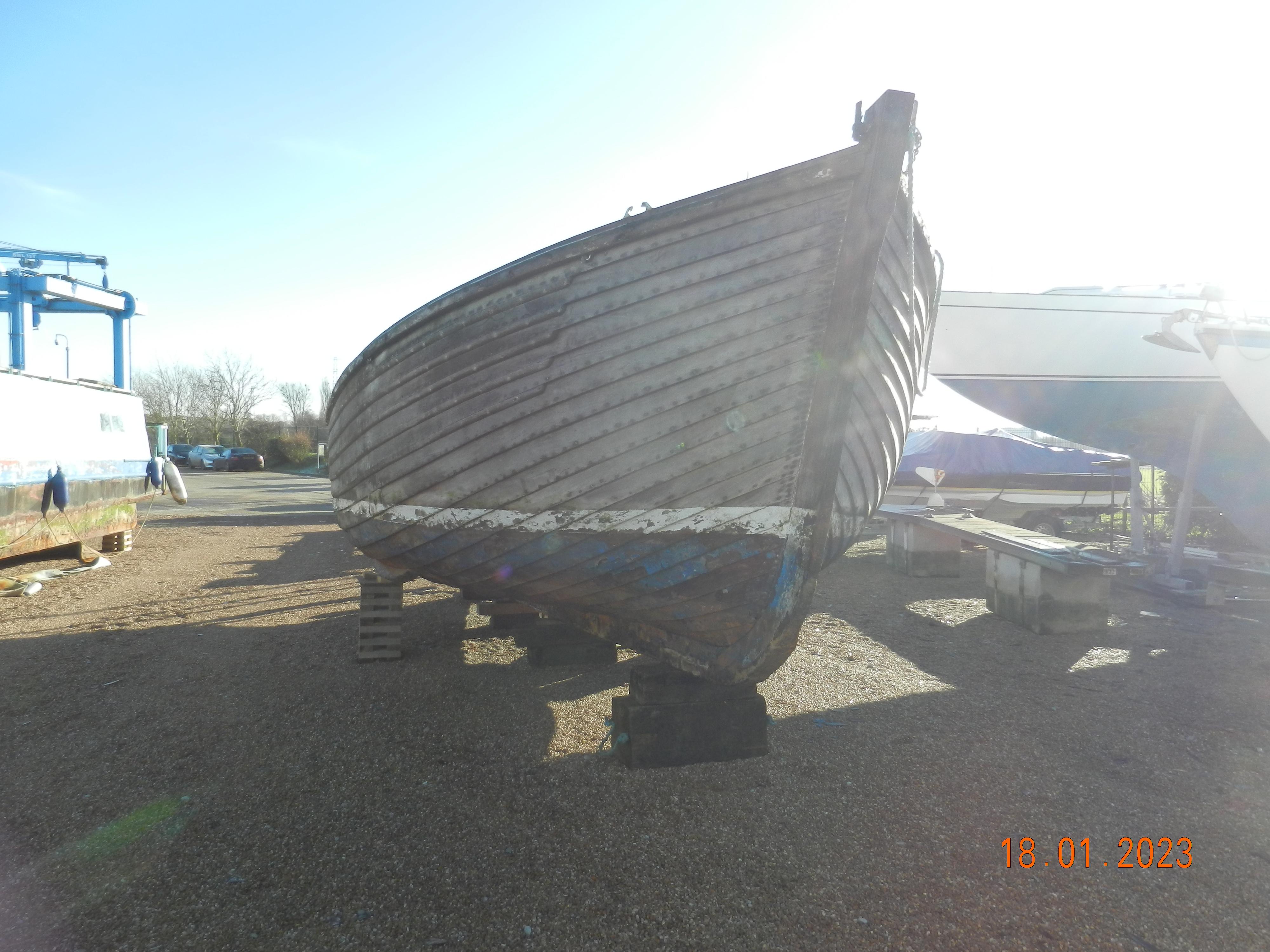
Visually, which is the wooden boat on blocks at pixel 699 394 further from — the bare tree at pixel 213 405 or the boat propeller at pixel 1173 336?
the bare tree at pixel 213 405

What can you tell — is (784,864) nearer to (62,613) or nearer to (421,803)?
(421,803)

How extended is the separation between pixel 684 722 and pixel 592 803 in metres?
0.55

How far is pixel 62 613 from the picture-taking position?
593 cm

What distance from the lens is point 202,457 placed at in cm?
3541

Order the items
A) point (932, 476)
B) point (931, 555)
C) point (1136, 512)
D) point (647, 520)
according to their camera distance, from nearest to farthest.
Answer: point (647, 520) → point (1136, 512) → point (931, 555) → point (932, 476)

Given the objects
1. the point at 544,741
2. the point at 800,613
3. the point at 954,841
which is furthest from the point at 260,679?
the point at 954,841

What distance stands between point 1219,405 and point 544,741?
8607 millimetres

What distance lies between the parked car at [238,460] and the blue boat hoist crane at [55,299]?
2482cm

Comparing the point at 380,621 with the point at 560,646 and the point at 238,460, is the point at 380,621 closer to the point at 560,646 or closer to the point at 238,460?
the point at 560,646

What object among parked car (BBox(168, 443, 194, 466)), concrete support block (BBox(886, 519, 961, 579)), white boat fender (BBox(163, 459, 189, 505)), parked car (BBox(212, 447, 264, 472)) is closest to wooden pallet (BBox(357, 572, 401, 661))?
concrete support block (BBox(886, 519, 961, 579))

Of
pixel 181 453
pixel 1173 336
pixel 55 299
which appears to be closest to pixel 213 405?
pixel 181 453

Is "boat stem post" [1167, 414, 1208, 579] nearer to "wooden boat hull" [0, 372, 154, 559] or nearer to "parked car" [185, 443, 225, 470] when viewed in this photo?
"wooden boat hull" [0, 372, 154, 559]

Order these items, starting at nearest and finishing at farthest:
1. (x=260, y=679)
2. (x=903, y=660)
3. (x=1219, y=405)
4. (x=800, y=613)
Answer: (x=800, y=613)
(x=260, y=679)
(x=903, y=660)
(x=1219, y=405)

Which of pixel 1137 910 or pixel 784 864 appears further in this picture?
pixel 784 864
